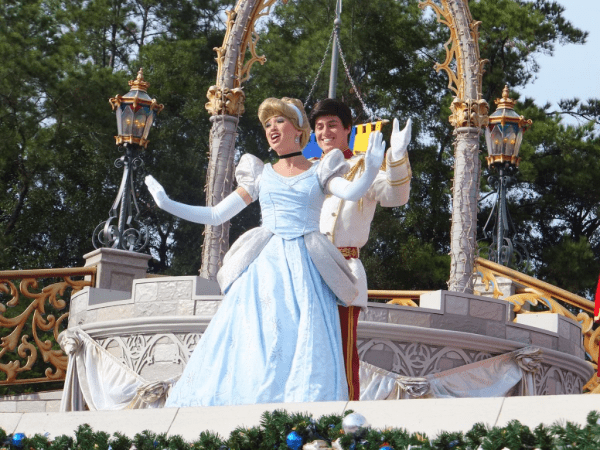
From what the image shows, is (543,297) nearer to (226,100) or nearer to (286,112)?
(226,100)

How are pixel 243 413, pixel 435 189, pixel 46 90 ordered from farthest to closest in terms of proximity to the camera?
pixel 435 189, pixel 46 90, pixel 243 413

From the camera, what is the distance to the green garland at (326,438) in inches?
113

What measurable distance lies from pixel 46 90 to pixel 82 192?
182 centimetres

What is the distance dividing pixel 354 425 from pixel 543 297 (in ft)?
19.7

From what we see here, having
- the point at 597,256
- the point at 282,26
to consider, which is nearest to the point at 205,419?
the point at 597,256

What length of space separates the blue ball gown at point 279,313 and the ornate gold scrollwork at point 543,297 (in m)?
4.15

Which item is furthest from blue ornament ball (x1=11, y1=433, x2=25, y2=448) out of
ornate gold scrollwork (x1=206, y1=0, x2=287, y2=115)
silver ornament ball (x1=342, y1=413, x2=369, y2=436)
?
ornate gold scrollwork (x1=206, y1=0, x2=287, y2=115)

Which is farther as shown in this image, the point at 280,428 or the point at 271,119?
the point at 271,119

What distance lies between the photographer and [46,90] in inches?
709

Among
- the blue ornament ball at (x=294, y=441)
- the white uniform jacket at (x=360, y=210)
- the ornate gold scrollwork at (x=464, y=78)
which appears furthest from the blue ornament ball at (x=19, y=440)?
the ornate gold scrollwork at (x=464, y=78)

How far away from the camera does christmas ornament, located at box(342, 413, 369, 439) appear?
3.27m

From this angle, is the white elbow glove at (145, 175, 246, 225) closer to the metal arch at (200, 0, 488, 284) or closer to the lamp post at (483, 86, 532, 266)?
the metal arch at (200, 0, 488, 284)

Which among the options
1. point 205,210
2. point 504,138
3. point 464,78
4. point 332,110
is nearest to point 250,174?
point 205,210

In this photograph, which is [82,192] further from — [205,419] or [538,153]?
[205,419]
